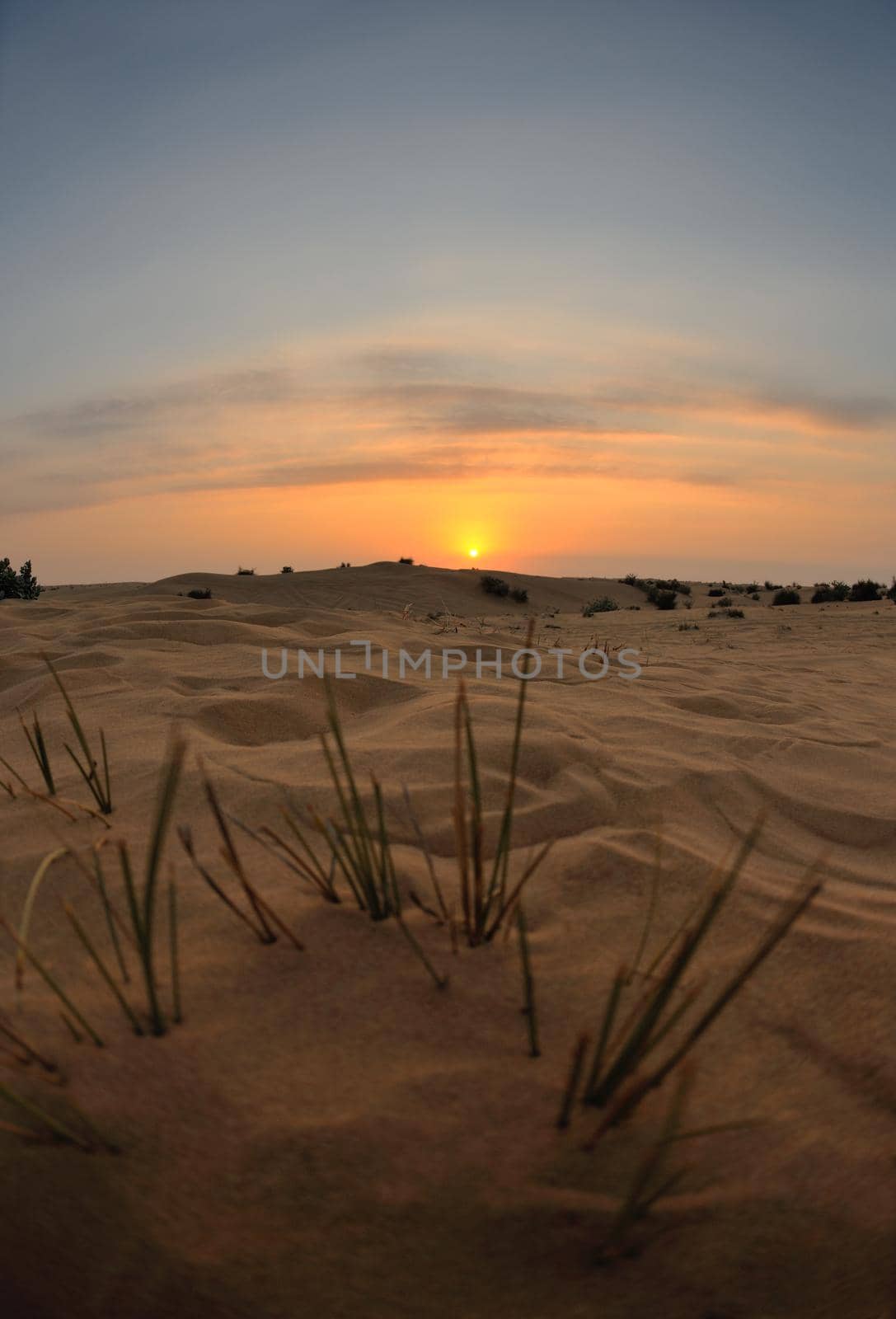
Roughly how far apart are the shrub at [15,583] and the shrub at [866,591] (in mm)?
13491

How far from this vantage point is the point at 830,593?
15602 millimetres

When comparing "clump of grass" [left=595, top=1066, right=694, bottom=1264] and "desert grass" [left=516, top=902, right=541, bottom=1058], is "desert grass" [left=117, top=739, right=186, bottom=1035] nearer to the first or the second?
"desert grass" [left=516, top=902, right=541, bottom=1058]

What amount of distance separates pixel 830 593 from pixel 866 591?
1.97ft

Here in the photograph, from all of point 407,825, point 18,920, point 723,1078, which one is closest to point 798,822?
point 407,825

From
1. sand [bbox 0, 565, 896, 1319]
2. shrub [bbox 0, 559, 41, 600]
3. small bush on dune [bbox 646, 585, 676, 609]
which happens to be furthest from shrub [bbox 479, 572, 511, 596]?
sand [bbox 0, 565, 896, 1319]

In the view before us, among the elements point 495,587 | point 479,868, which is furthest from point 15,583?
point 479,868

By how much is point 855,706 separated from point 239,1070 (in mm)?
3904

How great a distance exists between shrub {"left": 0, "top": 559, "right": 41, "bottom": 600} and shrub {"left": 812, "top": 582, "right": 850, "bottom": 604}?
41.5 ft

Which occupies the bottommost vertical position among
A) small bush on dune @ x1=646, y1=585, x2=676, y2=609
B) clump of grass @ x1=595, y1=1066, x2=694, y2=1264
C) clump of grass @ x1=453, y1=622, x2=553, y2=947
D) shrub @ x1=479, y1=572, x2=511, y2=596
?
clump of grass @ x1=595, y1=1066, x2=694, y2=1264

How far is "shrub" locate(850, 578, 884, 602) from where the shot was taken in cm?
1509

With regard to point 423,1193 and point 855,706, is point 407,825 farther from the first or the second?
point 855,706

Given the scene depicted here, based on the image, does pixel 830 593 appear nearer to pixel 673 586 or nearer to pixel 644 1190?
pixel 673 586

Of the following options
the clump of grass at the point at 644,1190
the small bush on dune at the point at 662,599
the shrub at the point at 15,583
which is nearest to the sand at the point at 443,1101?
the clump of grass at the point at 644,1190

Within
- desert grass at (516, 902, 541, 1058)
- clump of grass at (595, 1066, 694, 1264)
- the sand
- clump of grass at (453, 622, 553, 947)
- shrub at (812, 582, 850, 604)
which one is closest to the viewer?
clump of grass at (595, 1066, 694, 1264)
